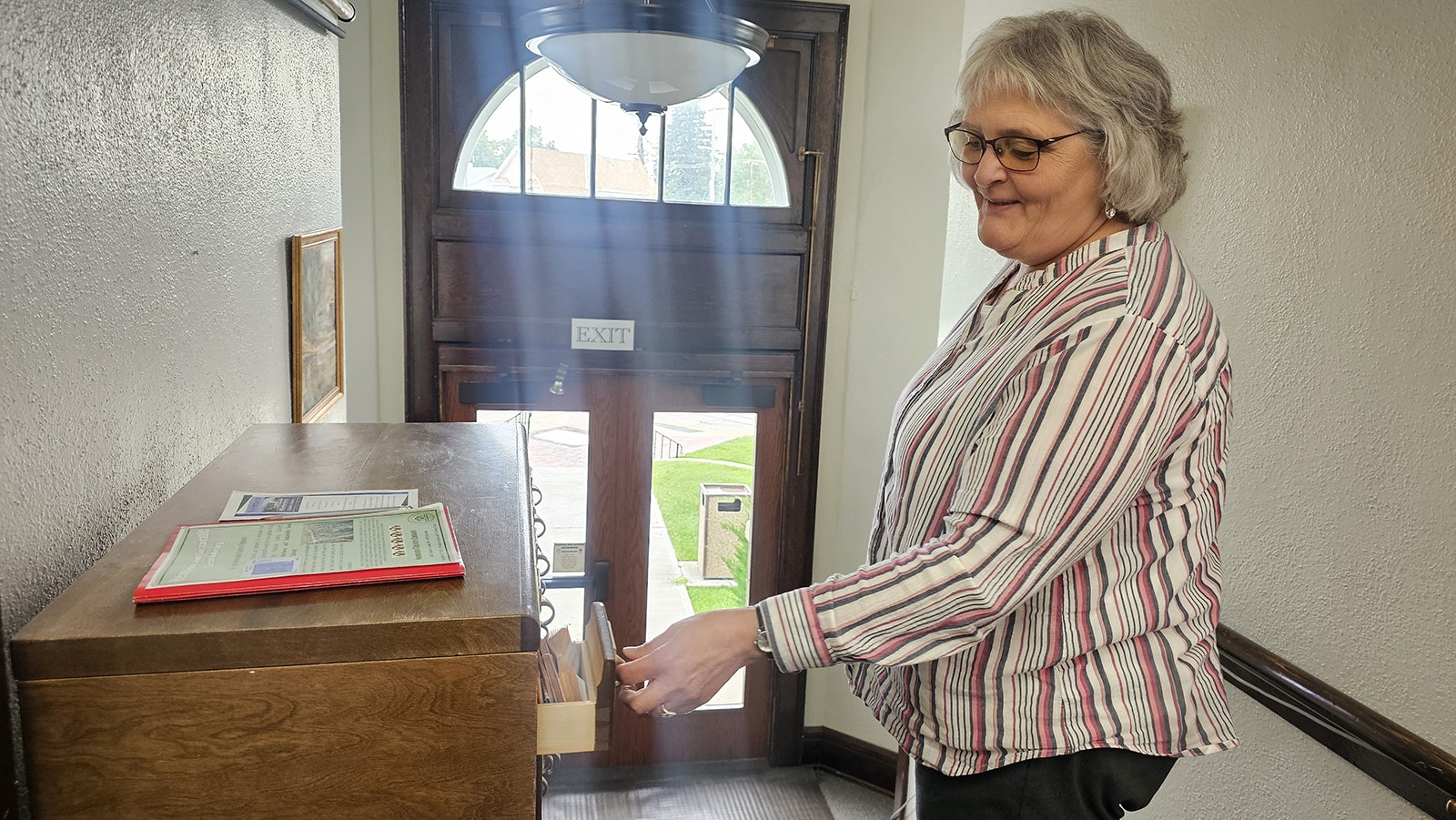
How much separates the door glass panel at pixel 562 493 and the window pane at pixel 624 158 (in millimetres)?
701

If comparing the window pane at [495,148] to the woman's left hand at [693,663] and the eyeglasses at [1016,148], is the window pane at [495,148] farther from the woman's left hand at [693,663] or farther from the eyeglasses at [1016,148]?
the woman's left hand at [693,663]

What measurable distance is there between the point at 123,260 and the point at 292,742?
0.55 metres

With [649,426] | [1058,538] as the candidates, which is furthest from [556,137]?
[1058,538]

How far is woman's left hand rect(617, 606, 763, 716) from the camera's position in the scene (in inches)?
42.1

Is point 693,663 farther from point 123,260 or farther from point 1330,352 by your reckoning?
point 1330,352

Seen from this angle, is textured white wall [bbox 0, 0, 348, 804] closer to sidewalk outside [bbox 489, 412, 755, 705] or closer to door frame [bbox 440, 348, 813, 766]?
door frame [bbox 440, 348, 813, 766]

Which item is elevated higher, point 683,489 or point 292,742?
point 292,742

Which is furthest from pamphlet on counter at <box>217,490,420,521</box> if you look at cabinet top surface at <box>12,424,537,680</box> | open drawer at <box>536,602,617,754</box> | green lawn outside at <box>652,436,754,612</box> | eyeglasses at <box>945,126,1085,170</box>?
green lawn outside at <box>652,436,754,612</box>

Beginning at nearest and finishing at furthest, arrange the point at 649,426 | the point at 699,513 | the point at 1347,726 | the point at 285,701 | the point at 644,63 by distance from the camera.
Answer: the point at 285,701, the point at 1347,726, the point at 644,63, the point at 649,426, the point at 699,513

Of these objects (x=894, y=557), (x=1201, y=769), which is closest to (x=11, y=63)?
(x=894, y=557)

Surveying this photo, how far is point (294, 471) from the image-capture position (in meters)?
1.21

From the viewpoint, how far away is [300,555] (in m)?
Answer: 0.89

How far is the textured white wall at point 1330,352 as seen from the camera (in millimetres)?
1331

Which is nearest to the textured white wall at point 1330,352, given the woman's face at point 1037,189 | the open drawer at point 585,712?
the woman's face at point 1037,189
